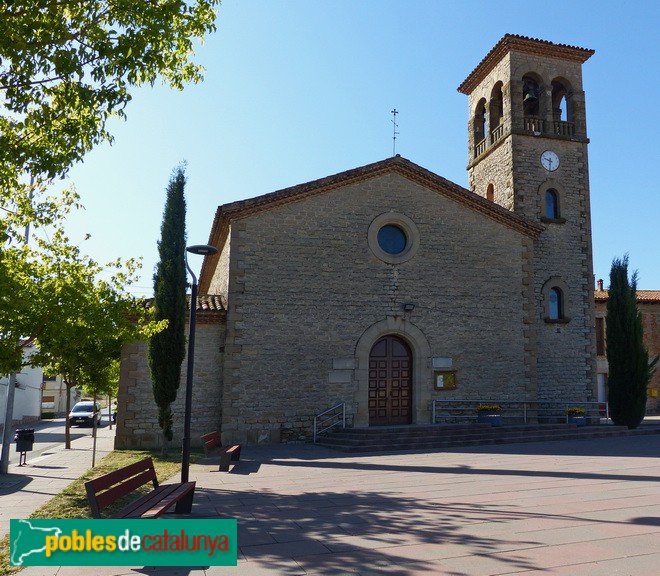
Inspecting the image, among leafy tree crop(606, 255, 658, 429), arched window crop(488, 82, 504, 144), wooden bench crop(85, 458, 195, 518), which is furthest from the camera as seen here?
arched window crop(488, 82, 504, 144)

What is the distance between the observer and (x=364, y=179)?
1778 centimetres

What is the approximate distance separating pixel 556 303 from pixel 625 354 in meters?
2.79

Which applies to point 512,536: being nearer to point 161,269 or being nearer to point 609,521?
point 609,521

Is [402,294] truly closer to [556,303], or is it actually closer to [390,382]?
[390,382]

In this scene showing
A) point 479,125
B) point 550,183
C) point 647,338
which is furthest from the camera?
point 647,338

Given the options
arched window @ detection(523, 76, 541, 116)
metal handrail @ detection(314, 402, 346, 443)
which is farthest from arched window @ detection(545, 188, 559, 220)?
metal handrail @ detection(314, 402, 346, 443)

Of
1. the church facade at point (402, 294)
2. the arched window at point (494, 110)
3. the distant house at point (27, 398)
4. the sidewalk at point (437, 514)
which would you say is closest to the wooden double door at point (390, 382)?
the church facade at point (402, 294)

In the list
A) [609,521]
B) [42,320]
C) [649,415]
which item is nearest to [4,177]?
[42,320]

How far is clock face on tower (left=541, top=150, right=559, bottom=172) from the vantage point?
68.3 ft

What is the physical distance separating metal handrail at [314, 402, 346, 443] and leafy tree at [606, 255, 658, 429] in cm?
958

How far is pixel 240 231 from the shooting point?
1645 centimetres

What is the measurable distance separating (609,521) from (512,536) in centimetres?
148

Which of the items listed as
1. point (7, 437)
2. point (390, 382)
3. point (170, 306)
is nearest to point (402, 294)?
point (390, 382)

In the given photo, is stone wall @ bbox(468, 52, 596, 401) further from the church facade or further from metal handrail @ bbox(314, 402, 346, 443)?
metal handrail @ bbox(314, 402, 346, 443)
